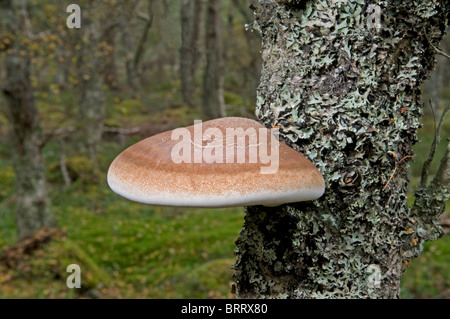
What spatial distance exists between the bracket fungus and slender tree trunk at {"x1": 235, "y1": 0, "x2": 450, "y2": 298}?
0.23 m

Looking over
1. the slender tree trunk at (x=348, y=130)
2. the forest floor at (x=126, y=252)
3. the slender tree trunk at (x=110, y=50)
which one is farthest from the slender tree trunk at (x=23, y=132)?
the slender tree trunk at (x=348, y=130)

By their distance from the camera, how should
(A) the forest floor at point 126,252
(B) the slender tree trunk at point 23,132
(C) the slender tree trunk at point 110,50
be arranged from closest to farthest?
(A) the forest floor at point 126,252
(B) the slender tree trunk at point 23,132
(C) the slender tree trunk at point 110,50

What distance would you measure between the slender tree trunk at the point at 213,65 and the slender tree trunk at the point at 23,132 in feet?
23.4

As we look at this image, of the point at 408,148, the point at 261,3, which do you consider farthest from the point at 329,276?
the point at 261,3

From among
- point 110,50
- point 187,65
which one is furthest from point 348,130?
point 187,65

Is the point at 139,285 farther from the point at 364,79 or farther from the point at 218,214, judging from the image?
the point at 364,79

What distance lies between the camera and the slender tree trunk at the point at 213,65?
13.2 m

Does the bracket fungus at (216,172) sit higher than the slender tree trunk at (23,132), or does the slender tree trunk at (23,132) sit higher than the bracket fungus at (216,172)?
the bracket fungus at (216,172)

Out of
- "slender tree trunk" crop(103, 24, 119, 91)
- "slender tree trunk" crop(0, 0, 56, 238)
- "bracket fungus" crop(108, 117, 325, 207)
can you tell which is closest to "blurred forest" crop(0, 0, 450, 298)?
"slender tree trunk" crop(0, 0, 56, 238)

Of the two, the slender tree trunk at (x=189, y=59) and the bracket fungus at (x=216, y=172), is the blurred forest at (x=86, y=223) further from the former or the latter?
the slender tree trunk at (x=189, y=59)

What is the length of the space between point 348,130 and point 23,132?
6491 millimetres

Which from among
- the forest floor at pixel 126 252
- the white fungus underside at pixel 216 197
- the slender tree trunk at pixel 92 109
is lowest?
the forest floor at pixel 126 252

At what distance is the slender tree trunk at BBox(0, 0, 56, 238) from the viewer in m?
6.49

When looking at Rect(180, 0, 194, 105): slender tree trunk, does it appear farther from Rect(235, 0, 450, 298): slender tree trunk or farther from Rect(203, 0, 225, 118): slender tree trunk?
Rect(235, 0, 450, 298): slender tree trunk
